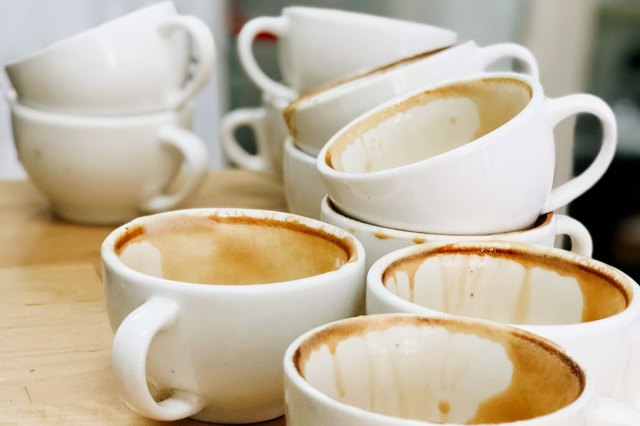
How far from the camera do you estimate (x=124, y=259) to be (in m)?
0.46

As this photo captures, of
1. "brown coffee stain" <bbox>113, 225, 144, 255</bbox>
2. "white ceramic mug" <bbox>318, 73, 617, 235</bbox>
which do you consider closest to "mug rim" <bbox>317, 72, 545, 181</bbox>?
"white ceramic mug" <bbox>318, 73, 617, 235</bbox>

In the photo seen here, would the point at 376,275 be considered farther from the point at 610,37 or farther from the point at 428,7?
the point at 610,37

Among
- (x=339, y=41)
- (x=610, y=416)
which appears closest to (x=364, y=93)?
(x=339, y=41)

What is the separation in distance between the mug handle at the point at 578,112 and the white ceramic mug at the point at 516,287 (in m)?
0.09

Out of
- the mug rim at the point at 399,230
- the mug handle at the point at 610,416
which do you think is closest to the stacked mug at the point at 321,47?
the mug rim at the point at 399,230

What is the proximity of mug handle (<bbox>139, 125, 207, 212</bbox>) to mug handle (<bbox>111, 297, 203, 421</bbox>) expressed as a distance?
0.41 meters

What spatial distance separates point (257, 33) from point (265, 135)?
0.33 feet

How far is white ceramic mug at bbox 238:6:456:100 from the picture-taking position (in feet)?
2.53

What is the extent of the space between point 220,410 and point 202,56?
0.43 m

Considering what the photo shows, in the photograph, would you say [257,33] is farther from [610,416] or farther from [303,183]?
[610,416]

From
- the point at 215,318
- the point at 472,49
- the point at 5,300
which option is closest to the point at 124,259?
the point at 215,318

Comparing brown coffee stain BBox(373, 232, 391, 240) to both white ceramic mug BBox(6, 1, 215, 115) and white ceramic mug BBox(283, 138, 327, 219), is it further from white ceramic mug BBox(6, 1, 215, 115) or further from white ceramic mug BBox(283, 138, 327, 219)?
white ceramic mug BBox(6, 1, 215, 115)

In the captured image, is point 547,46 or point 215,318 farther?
point 547,46

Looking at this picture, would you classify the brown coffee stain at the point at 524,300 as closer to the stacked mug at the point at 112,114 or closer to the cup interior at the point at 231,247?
the cup interior at the point at 231,247
